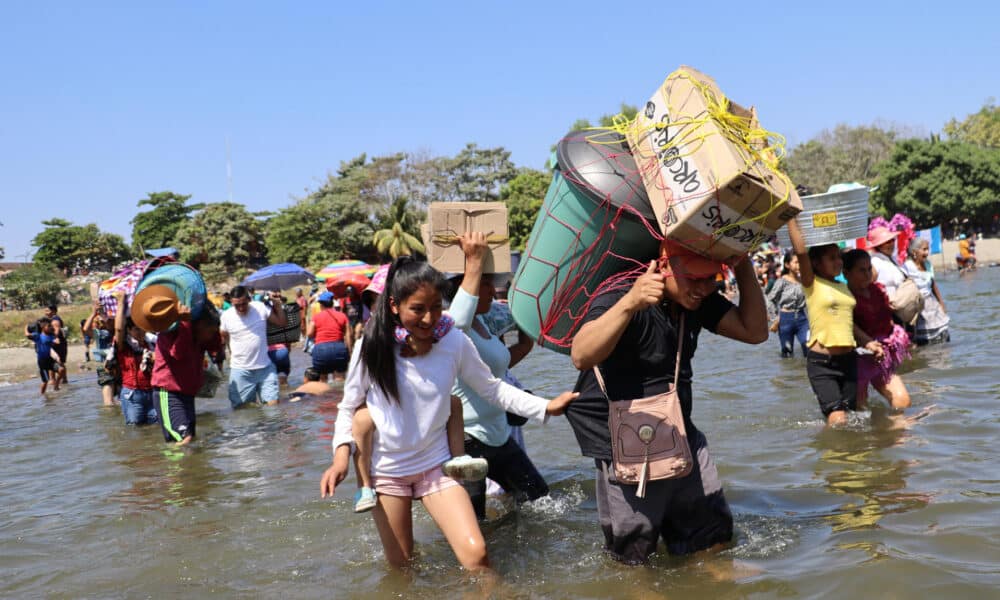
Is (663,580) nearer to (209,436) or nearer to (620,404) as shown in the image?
(620,404)

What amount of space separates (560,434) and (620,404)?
4804 mm

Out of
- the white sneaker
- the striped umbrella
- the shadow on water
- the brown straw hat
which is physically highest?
the striped umbrella

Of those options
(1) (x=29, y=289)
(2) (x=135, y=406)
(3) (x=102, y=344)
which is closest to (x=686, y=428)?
(2) (x=135, y=406)

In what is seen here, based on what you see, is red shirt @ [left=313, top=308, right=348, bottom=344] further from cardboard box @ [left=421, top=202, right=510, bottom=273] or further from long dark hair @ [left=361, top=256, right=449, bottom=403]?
long dark hair @ [left=361, top=256, right=449, bottom=403]

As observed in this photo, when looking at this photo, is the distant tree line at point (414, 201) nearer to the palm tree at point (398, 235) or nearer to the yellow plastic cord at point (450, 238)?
the palm tree at point (398, 235)

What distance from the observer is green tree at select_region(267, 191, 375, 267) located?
52.5m

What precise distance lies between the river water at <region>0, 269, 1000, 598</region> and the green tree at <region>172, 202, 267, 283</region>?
48910 mm

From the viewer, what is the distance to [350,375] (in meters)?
4.03

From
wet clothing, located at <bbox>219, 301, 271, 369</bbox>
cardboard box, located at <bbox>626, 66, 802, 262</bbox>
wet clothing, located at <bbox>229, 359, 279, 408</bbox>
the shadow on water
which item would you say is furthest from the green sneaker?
wet clothing, located at <bbox>229, 359, 279, 408</bbox>

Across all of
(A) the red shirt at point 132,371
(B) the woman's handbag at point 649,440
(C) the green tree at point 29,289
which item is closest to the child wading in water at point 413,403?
(B) the woman's handbag at point 649,440

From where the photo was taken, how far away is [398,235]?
51.4 m

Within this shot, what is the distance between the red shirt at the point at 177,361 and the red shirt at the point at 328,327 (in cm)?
476

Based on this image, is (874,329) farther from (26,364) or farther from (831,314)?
(26,364)

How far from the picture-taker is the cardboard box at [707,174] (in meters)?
3.33
